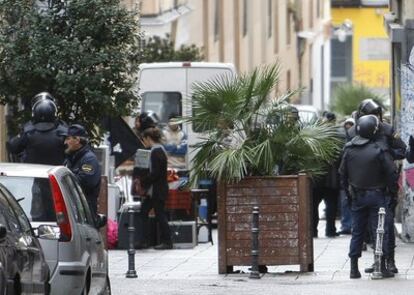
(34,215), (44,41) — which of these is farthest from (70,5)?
(34,215)

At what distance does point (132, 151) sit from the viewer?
2359cm

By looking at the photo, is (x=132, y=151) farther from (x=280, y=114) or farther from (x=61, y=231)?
(x=61, y=231)

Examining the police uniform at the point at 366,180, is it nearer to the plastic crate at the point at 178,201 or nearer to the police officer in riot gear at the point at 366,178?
the police officer in riot gear at the point at 366,178

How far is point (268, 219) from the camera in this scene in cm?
1773

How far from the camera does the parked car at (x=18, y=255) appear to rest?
433 inches

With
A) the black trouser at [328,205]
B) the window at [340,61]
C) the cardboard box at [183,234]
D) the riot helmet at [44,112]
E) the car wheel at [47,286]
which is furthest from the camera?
the window at [340,61]

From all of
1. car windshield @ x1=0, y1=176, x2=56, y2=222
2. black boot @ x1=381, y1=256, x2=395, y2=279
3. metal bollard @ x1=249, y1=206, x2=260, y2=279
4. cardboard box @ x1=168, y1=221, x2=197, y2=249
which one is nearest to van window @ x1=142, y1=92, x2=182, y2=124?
cardboard box @ x1=168, y1=221, x2=197, y2=249

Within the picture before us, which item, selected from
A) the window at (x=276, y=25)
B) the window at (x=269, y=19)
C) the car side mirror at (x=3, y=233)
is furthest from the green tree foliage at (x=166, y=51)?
the car side mirror at (x=3, y=233)

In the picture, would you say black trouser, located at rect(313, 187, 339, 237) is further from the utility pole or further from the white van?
the white van

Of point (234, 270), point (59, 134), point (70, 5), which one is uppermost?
point (70, 5)

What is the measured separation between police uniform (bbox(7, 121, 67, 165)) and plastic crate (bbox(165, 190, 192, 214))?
14.7 feet

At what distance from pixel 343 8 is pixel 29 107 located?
51002 mm

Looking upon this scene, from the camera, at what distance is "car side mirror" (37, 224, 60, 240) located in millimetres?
12711

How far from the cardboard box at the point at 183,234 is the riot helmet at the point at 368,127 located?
539 centimetres
